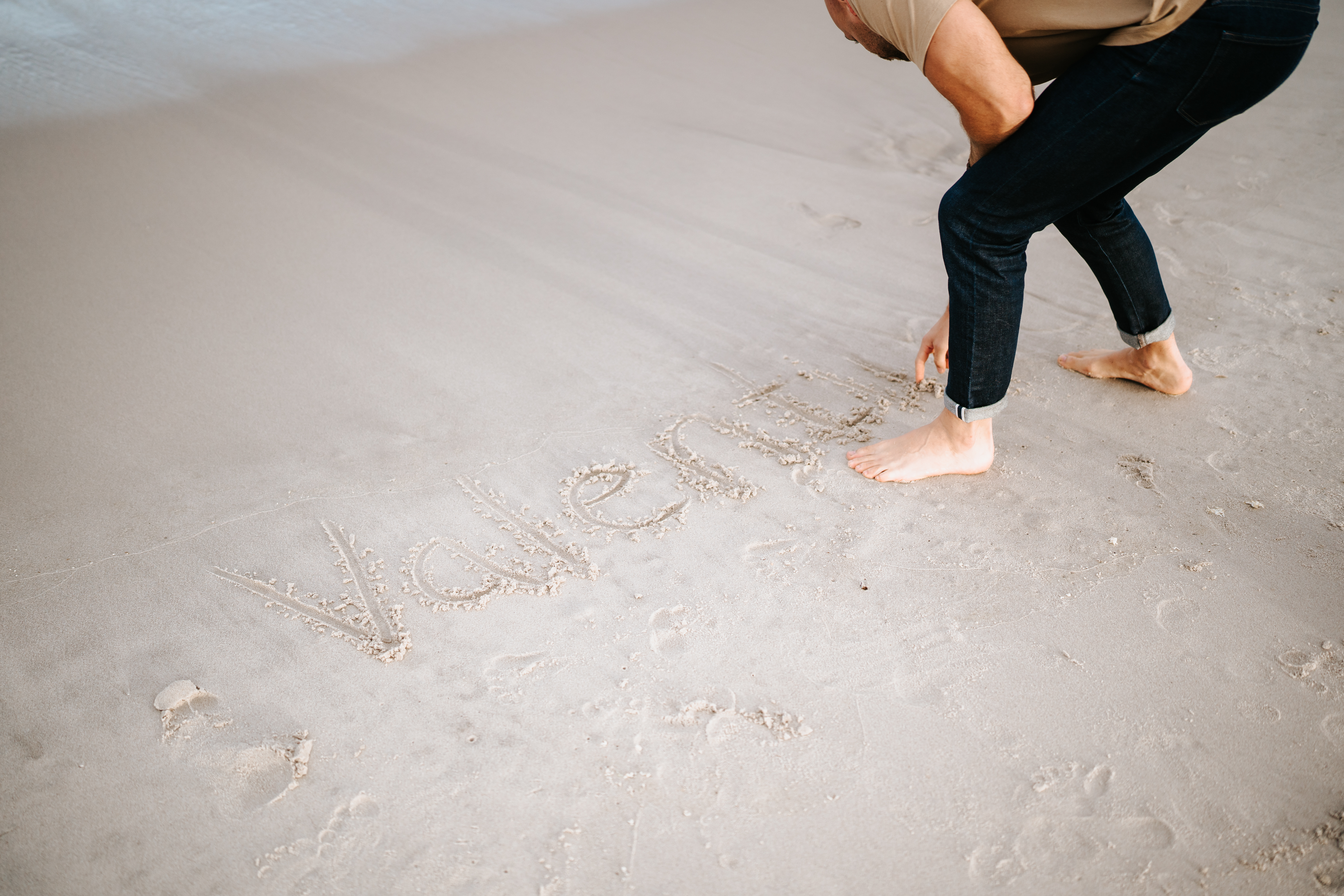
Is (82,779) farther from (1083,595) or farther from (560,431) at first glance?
(1083,595)

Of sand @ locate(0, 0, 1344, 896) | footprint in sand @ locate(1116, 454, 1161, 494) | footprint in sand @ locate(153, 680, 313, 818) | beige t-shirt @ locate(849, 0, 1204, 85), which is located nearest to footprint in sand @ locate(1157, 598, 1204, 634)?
sand @ locate(0, 0, 1344, 896)

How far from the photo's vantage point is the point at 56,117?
3.10 m

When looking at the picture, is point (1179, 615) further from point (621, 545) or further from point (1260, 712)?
point (621, 545)

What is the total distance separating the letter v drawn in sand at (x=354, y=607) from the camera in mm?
1449

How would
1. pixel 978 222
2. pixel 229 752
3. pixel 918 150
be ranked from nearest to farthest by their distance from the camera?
pixel 229 752, pixel 978 222, pixel 918 150

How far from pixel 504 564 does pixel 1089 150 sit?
1.24 m

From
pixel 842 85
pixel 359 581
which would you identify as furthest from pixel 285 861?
pixel 842 85

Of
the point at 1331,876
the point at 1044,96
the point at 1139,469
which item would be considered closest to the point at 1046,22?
the point at 1044,96

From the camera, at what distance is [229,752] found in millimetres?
1271

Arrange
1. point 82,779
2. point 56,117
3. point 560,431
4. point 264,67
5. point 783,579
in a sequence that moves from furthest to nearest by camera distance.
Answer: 1. point 264,67
2. point 56,117
3. point 560,431
4. point 783,579
5. point 82,779

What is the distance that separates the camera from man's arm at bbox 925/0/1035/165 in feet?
4.26

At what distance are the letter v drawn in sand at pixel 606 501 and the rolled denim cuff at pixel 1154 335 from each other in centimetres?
111

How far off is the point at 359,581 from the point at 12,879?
624mm

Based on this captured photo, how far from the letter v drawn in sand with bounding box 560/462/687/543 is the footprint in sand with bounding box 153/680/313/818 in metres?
0.64
